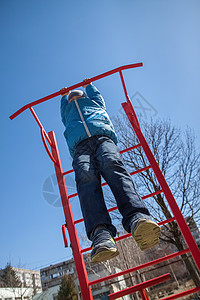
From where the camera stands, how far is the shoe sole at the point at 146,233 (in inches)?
48.3

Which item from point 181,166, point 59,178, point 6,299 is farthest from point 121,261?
point 6,299

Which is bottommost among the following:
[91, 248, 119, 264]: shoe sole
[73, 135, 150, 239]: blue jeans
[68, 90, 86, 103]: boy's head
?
[91, 248, 119, 264]: shoe sole

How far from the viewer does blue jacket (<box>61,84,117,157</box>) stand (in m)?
1.97

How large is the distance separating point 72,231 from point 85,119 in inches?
42.3

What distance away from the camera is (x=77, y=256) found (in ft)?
5.25

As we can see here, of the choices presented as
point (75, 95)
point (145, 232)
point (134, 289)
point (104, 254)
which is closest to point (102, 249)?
point (104, 254)

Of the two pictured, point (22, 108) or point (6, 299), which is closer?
point (22, 108)

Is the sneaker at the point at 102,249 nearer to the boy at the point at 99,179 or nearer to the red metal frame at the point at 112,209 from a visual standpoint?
the boy at the point at 99,179

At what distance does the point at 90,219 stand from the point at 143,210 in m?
0.40

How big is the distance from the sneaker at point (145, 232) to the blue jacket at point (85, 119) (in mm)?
987

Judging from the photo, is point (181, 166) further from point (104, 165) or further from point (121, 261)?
point (121, 261)

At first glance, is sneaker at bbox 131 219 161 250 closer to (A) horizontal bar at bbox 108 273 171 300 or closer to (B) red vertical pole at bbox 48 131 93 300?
(A) horizontal bar at bbox 108 273 171 300

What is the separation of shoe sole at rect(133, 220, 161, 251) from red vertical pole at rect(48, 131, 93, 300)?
545mm

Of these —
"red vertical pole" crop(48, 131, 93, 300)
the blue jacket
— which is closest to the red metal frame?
"red vertical pole" crop(48, 131, 93, 300)
